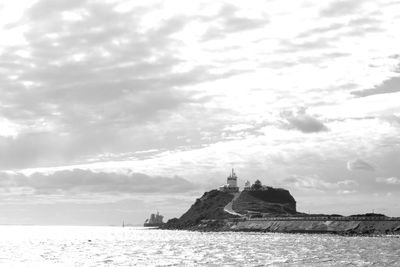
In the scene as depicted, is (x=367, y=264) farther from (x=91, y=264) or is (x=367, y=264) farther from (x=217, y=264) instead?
(x=91, y=264)

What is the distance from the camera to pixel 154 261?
111 metres

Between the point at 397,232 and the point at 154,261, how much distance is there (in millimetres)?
113134

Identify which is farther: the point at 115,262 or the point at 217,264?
the point at 115,262

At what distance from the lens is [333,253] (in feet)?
406

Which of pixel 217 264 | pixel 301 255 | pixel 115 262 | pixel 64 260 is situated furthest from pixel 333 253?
pixel 64 260

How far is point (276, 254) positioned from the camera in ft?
404

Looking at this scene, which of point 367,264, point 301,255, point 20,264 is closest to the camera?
point 367,264

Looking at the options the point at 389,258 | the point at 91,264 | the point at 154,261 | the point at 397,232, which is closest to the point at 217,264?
the point at 154,261

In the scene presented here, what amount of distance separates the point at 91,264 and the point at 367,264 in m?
45.8

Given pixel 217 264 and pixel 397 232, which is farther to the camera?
pixel 397 232

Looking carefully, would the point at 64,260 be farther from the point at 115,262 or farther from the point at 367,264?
the point at 367,264

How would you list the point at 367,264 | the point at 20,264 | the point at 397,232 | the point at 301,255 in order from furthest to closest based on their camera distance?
the point at 397,232, the point at 301,255, the point at 20,264, the point at 367,264

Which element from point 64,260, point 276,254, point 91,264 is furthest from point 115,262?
point 276,254

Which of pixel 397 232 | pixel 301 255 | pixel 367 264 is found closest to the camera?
pixel 367 264
